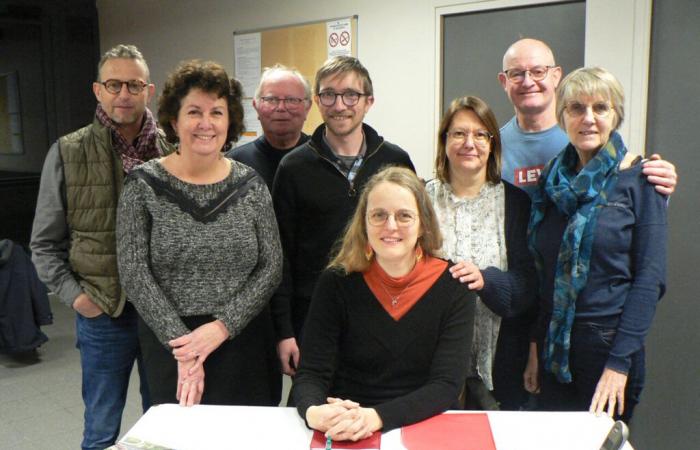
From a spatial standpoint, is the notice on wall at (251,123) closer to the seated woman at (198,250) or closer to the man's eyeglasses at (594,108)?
the seated woman at (198,250)

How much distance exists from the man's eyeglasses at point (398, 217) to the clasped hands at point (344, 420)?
487 millimetres

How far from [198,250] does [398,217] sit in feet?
1.86

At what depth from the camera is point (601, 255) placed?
1765 millimetres

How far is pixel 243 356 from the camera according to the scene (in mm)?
1878

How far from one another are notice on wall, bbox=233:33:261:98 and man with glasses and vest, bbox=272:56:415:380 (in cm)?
229

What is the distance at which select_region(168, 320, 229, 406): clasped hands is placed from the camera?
5.67 feet

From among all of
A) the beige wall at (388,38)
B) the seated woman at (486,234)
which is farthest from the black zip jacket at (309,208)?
the beige wall at (388,38)

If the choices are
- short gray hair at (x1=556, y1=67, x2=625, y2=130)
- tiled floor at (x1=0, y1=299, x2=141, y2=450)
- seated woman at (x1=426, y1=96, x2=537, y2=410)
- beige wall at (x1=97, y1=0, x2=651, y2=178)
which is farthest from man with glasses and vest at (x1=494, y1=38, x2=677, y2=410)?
tiled floor at (x1=0, y1=299, x2=141, y2=450)

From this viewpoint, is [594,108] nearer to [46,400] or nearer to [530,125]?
[530,125]

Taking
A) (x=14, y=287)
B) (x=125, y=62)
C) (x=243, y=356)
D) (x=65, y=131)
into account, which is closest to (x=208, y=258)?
(x=243, y=356)

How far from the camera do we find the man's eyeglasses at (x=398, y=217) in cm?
169

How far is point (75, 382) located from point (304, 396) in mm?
2704

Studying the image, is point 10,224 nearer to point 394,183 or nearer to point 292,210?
point 292,210

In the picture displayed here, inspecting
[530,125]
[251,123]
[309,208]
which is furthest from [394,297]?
[251,123]
